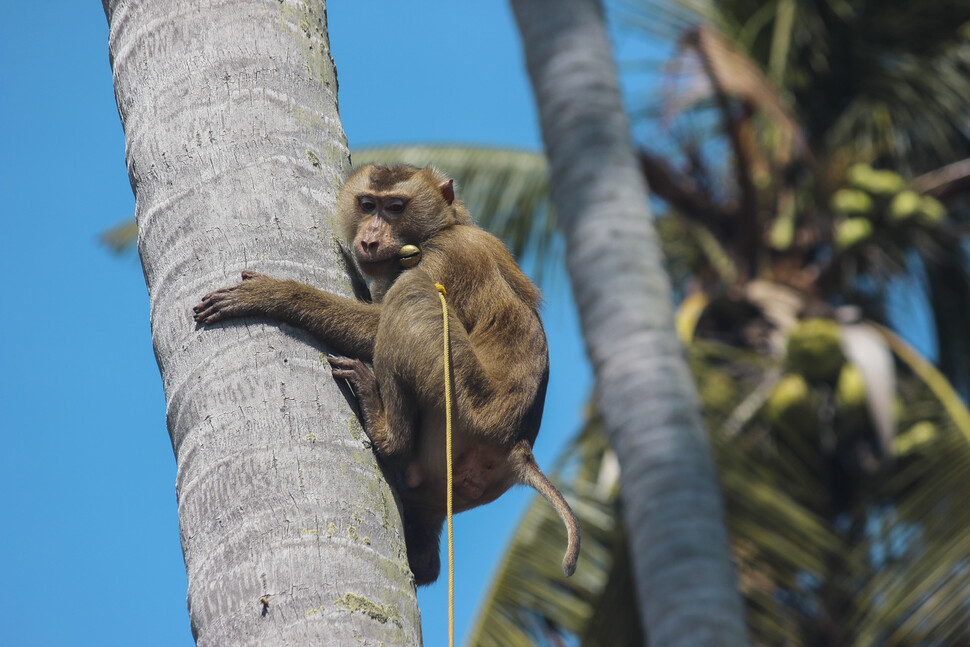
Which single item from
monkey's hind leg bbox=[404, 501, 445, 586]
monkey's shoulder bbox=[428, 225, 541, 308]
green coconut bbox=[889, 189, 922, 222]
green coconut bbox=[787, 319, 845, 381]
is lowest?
monkey's hind leg bbox=[404, 501, 445, 586]

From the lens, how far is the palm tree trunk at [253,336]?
2.55m

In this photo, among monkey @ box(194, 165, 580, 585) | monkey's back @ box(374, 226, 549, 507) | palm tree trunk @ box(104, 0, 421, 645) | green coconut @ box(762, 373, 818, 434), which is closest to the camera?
palm tree trunk @ box(104, 0, 421, 645)

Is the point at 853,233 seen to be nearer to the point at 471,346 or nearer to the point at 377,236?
the point at 377,236

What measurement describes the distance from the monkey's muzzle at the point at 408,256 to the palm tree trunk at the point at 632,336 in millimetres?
2716

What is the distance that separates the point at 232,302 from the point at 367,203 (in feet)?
5.23

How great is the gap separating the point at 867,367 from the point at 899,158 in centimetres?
374

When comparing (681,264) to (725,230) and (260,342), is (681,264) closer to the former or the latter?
(725,230)

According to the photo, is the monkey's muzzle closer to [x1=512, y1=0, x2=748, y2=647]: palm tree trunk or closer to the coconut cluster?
[x1=512, y1=0, x2=748, y2=647]: palm tree trunk

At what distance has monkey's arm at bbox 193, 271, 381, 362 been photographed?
Answer: 9.55ft

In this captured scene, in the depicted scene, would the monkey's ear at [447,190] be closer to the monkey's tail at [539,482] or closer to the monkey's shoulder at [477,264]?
the monkey's shoulder at [477,264]

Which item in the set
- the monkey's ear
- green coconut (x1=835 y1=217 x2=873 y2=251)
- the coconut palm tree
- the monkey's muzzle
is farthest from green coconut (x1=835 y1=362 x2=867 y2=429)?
the monkey's muzzle

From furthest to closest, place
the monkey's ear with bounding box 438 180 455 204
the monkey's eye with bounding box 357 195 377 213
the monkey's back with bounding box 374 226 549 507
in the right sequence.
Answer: the monkey's ear with bounding box 438 180 455 204
the monkey's eye with bounding box 357 195 377 213
the monkey's back with bounding box 374 226 549 507

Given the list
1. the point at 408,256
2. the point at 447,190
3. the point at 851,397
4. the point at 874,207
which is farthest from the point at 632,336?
the point at 874,207

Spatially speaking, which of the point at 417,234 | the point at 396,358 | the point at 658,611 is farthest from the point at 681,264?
the point at 396,358
